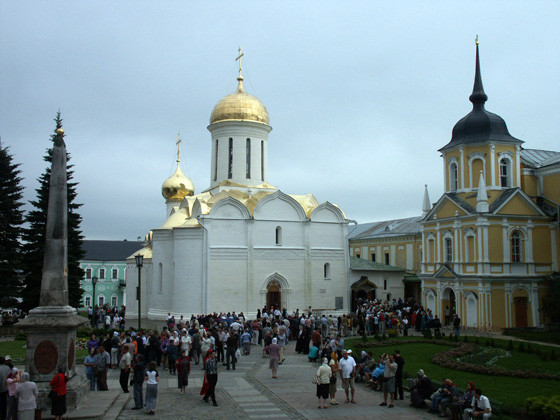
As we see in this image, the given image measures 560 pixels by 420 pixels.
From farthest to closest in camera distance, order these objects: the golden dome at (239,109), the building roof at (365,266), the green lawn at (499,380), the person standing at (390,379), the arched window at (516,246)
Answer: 1. the building roof at (365,266)
2. the golden dome at (239,109)
3. the arched window at (516,246)
4. the green lawn at (499,380)
5. the person standing at (390,379)

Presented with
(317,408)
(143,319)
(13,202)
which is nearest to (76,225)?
(13,202)

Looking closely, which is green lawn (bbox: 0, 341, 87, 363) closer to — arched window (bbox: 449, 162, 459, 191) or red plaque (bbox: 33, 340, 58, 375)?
red plaque (bbox: 33, 340, 58, 375)

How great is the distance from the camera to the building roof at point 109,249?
196 feet

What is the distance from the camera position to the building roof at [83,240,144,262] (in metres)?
59.6

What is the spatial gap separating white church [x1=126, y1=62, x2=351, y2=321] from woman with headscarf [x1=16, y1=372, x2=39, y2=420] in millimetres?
19448

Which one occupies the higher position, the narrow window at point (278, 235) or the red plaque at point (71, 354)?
the narrow window at point (278, 235)

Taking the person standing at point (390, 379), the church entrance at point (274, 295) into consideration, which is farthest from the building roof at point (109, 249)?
the person standing at point (390, 379)

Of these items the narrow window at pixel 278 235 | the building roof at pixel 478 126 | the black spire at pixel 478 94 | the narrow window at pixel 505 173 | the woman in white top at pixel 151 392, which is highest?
the black spire at pixel 478 94

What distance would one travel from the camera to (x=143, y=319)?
32.0 metres

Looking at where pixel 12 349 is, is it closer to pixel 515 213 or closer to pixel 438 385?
pixel 438 385

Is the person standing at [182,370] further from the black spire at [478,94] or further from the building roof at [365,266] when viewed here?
the black spire at [478,94]

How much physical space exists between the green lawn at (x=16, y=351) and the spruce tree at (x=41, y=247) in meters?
4.23

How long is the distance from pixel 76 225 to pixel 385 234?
28.7 m

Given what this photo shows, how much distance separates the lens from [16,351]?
2012cm
